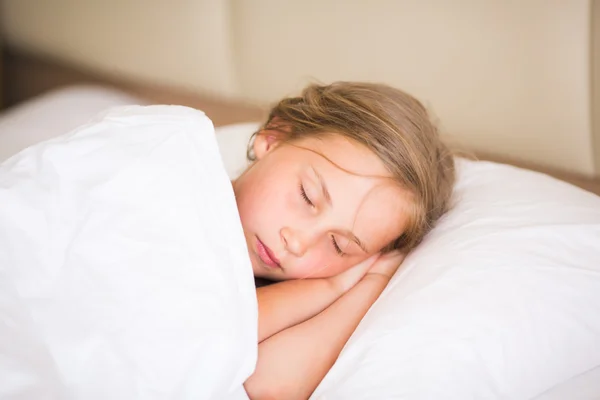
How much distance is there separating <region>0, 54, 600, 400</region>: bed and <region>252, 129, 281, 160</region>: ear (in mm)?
277

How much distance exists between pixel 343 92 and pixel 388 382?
479 millimetres

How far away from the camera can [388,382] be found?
1.97 ft

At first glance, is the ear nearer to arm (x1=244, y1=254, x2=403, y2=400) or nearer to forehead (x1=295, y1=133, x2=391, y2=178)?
forehead (x1=295, y1=133, x2=391, y2=178)

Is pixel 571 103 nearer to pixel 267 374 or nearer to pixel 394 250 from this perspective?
pixel 394 250

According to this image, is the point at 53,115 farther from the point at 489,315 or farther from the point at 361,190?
the point at 489,315

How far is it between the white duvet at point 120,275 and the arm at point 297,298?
96 mm

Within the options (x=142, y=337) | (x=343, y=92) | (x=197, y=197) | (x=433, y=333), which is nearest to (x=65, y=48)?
(x=343, y=92)

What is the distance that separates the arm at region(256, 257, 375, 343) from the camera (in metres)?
0.74

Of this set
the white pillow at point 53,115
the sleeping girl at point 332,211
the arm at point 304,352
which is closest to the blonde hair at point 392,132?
the sleeping girl at point 332,211

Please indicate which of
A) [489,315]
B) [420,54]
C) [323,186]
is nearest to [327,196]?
[323,186]

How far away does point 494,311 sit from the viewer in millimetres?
643

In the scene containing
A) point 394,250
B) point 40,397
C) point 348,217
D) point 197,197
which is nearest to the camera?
point 40,397

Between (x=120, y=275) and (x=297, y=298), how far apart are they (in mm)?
274

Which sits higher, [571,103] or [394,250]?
[571,103]
